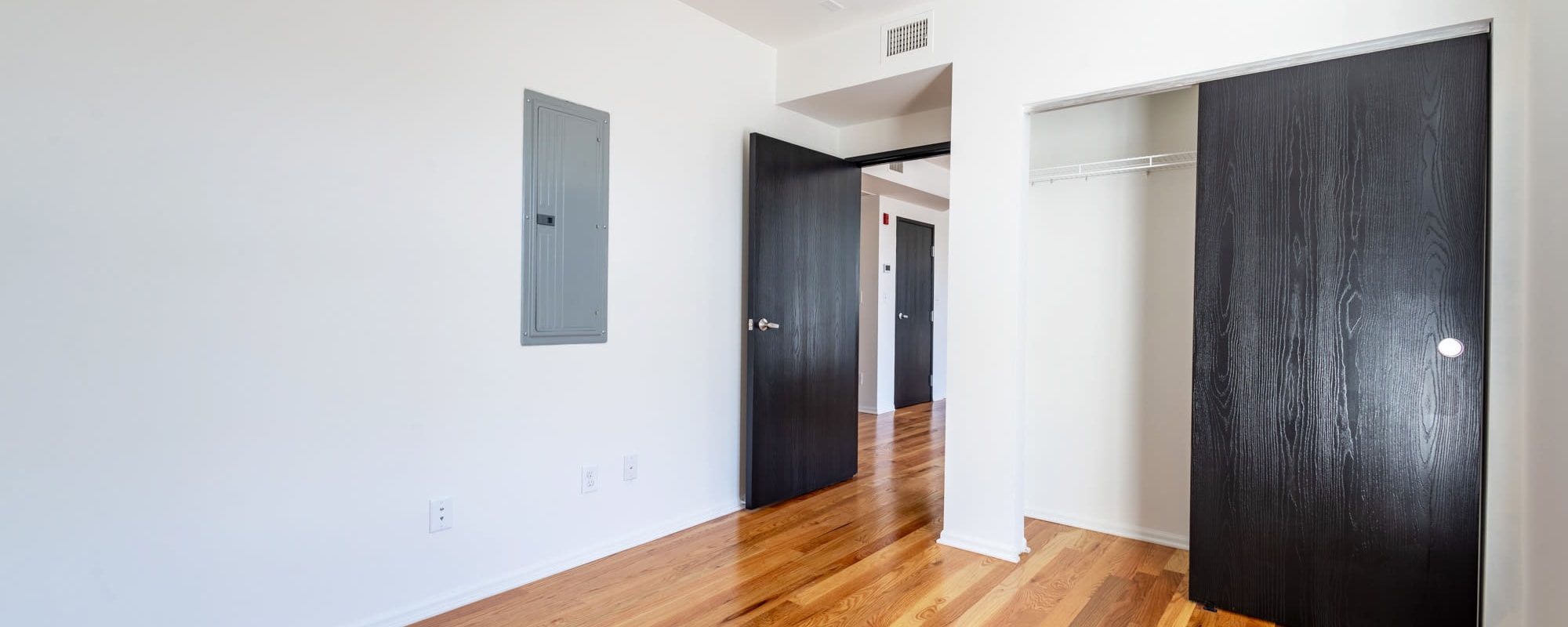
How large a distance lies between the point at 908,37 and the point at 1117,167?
1052 millimetres

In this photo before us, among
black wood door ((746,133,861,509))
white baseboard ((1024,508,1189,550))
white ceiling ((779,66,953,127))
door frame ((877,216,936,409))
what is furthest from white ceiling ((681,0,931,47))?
door frame ((877,216,936,409))

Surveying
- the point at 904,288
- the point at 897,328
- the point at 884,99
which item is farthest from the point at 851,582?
the point at 904,288

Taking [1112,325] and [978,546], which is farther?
[1112,325]

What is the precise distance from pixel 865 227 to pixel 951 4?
11.7 feet

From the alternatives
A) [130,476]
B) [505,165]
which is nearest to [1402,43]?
[505,165]

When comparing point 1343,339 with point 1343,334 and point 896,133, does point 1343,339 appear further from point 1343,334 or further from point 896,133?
point 896,133

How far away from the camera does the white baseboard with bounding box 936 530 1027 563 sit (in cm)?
286

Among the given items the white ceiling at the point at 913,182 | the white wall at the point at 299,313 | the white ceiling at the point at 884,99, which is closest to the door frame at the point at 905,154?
the white ceiling at the point at 884,99

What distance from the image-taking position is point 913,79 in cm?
325

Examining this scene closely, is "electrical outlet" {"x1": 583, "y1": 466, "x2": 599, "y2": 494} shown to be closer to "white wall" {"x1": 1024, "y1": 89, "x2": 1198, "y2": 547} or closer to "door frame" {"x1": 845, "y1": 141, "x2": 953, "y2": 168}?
"white wall" {"x1": 1024, "y1": 89, "x2": 1198, "y2": 547}

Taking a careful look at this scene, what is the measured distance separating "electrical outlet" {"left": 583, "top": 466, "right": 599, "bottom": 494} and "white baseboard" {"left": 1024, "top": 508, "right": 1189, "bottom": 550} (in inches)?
77.9

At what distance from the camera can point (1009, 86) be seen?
286 centimetres

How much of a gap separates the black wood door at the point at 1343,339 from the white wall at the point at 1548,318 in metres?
1.90

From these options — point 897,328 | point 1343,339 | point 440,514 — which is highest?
point 1343,339
